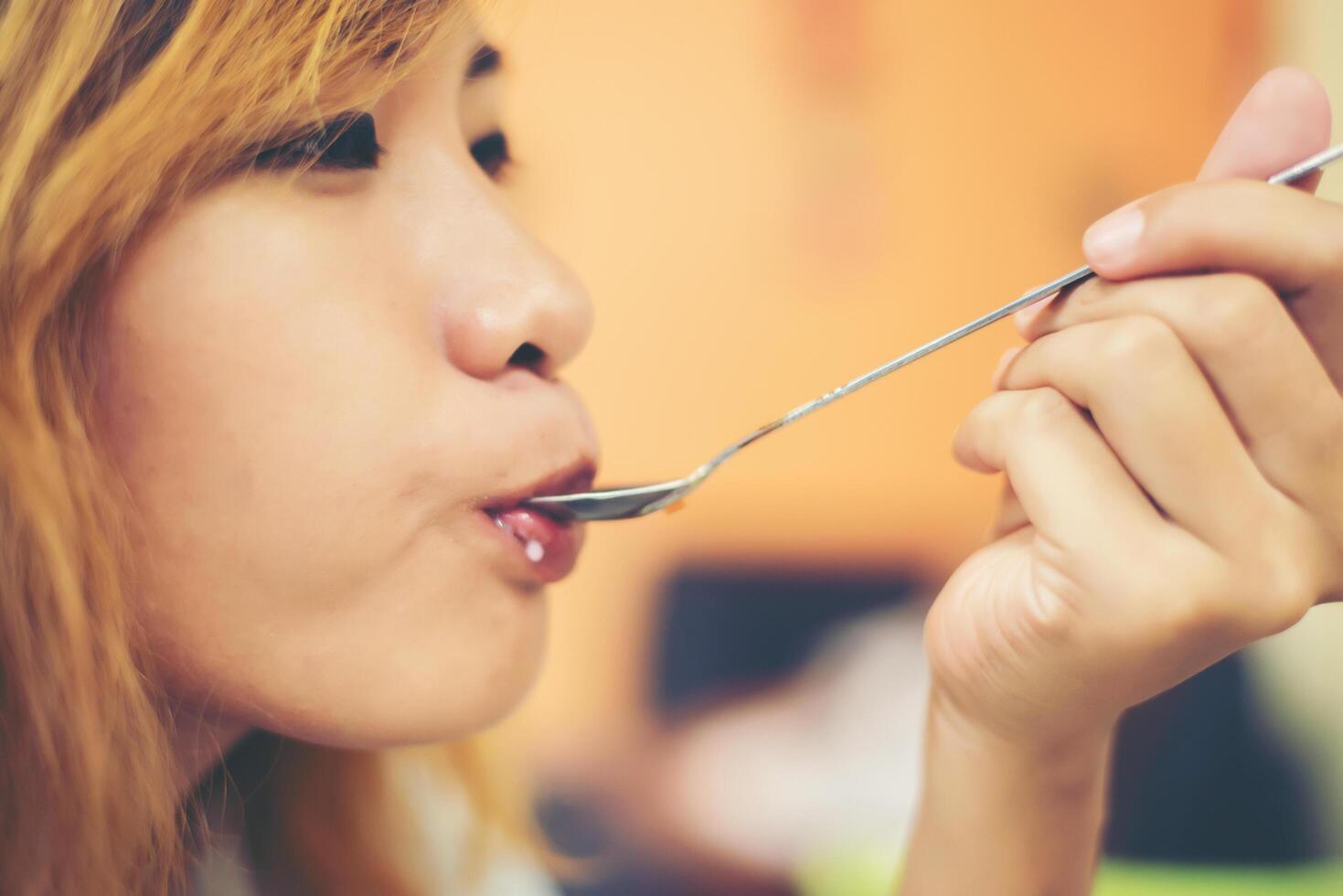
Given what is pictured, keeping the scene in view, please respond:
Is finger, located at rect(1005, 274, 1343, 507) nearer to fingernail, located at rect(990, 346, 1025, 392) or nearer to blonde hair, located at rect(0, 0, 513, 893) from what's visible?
fingernail, located at rect(990, 346, 1025, 392)

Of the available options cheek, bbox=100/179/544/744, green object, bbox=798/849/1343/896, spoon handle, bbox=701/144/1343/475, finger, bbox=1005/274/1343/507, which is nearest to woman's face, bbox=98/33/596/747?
cheek, bbox=100/179/544/744

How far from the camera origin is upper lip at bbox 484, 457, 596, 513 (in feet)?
1.28

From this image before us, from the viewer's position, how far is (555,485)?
0.41 metres

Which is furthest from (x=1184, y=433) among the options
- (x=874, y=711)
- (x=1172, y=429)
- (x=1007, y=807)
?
(x=874, y=711)

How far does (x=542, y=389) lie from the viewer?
39 centimetres

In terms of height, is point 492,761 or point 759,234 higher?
point 759,234

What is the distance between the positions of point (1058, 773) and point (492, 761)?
470 mm

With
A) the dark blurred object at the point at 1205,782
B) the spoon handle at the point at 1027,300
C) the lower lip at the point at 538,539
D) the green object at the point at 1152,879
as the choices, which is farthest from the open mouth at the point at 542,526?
the dark blurred object at the point at 1205,782

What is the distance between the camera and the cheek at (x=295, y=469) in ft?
1.06

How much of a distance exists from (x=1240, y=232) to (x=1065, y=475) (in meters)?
0.10

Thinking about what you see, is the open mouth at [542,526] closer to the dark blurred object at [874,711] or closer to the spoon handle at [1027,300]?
the spoon handle at [1027,300]

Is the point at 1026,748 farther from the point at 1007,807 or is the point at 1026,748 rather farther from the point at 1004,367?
the point at 1004,367

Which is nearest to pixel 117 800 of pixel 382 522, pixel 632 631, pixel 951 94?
pixel 382 522

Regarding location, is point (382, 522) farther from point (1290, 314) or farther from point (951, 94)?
point (951, 94)
